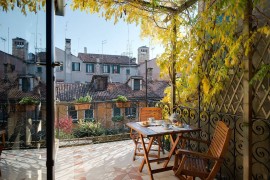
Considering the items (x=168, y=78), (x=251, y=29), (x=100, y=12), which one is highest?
(x=100, y=12)

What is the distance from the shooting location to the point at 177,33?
3859 mm

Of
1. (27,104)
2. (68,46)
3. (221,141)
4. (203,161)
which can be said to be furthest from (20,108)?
(68,46)

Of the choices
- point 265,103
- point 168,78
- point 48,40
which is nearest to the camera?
point 48,40

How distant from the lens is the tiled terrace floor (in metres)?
1.49

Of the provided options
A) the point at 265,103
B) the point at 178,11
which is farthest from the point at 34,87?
the point at 178,11

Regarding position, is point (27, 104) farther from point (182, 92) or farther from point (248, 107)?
point (182, 92)

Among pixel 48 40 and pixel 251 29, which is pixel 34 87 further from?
pixel 251 29

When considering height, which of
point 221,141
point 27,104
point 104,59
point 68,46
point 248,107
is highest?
point 68,46

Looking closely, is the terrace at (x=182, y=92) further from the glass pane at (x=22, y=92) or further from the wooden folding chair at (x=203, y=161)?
the wooden folding chair at (x=203, y=161)

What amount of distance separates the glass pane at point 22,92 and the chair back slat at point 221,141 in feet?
5.73

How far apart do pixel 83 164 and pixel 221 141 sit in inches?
94.0

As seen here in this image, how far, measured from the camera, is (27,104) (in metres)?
1.51

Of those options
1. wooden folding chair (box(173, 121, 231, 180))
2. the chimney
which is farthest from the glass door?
the chimney

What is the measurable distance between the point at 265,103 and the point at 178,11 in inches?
86.0
